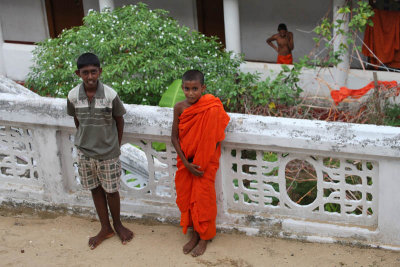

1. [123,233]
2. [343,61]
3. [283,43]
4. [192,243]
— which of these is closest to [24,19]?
[283,43]

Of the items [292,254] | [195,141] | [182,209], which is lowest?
Result: [292,254]

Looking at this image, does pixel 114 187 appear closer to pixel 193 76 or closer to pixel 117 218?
pixel 117 218

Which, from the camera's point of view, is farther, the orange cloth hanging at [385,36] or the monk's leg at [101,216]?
the orange cloth hanging at [385,36]

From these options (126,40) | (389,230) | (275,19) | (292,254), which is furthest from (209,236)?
(275,19)

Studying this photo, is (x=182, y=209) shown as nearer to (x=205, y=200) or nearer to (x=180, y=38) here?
(x=205, y=200)

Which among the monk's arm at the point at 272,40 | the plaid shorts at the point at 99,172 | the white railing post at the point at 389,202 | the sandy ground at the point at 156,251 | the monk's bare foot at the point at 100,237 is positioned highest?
the monk's arm at the point at 272,40

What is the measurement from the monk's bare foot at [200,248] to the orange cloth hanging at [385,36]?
6.15m

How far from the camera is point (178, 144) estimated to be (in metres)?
4.52

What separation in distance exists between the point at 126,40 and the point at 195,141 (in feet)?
11.1

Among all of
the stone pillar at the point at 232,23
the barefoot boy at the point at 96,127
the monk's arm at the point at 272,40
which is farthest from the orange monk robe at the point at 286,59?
the barefoot boy at the point at 96,127

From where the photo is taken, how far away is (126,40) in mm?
7492

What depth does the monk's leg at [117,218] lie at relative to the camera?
4766 millimetres

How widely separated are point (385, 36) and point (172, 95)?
455cm

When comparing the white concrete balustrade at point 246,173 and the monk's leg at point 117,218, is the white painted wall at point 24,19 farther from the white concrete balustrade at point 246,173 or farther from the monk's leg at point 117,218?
the monk's leg at point 117,218
